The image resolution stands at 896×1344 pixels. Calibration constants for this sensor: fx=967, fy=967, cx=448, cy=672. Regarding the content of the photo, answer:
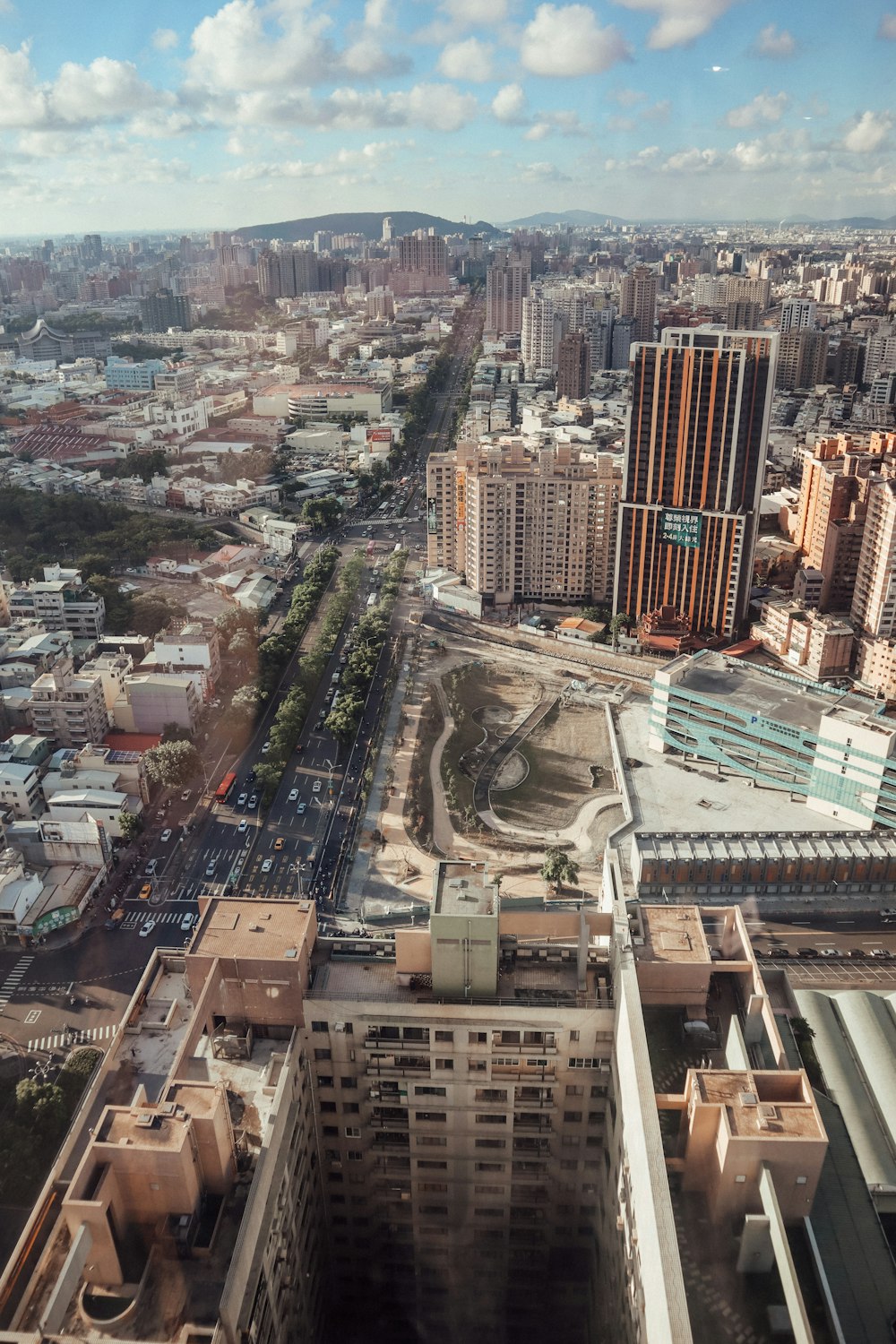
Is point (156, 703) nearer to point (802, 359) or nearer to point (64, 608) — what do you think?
point (64, 608)

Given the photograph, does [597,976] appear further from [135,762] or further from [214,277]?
[214,277]

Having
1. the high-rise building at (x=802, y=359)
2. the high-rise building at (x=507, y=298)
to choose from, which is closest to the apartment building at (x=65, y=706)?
the high-rise building at (x=802, y=359)

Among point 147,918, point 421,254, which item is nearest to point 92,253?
point 421,254

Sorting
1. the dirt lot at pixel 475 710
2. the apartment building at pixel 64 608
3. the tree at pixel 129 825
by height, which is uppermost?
the apartment building at pixel 64 608

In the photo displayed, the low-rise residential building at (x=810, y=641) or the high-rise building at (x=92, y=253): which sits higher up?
the high-rise building at (x=92, y=253)

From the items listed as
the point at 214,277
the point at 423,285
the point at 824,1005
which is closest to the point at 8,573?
the point at 824,1005

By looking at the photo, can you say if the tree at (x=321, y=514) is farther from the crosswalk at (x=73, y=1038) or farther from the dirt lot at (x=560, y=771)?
the crosswalk at (x=73, y=1038)

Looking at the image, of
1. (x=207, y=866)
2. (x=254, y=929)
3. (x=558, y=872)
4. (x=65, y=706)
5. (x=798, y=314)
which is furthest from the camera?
(x=798, y=314)
